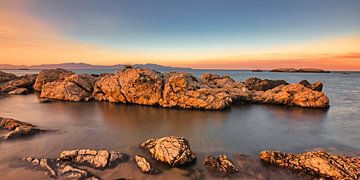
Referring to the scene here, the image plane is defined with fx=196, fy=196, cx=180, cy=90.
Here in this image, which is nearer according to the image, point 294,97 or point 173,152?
point 173,152

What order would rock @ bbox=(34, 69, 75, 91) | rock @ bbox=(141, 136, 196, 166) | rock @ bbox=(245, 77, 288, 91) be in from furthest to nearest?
rock @ bbox=(34, 69, 75, 91) < rock @ bbox=(245, 77, 288, 91) < rock @ bbox=(141, 136, 196, 166)

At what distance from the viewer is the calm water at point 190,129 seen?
30.1 feet

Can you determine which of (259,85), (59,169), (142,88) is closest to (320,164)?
(59,169)

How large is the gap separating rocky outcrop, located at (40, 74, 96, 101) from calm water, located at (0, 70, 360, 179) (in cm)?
300

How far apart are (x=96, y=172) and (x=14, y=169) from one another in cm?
305

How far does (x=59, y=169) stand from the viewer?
688 centimetres

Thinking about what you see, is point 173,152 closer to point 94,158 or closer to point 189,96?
point 94,158

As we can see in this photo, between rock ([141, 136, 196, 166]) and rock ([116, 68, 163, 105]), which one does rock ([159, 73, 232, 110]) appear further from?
rock ([141, 136, 196, 166])

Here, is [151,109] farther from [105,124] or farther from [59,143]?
[59,143]

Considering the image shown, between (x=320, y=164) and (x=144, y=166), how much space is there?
629 centimetres

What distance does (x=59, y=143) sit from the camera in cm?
945

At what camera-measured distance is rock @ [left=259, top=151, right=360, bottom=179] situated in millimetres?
6527

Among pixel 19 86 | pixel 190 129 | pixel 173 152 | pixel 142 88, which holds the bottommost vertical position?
pixel 190 129

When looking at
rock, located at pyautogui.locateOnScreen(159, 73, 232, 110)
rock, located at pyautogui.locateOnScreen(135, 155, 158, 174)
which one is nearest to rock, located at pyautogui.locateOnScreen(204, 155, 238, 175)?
rock, located at pyautogui.locateOnScreen(135, 155, 158, 174)
